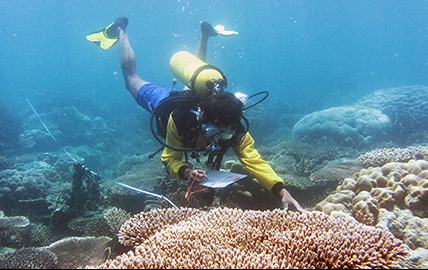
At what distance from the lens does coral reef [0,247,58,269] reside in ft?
6.88

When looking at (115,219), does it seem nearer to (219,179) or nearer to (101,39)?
(219,179)

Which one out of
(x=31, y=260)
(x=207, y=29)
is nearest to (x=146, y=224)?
(x=31, y=260)

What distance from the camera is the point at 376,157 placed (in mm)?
5164

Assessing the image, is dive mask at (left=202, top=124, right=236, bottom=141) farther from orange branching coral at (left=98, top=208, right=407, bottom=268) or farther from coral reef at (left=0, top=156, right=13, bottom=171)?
coral reef at (left=0, top=156, right=13, bottom=171)

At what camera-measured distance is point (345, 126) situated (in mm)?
10523

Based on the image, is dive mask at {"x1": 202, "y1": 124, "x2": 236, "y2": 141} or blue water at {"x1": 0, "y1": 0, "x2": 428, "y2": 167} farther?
blue water at {"x1": 0, "y1": 0, "x2": 428, "y2": 167}

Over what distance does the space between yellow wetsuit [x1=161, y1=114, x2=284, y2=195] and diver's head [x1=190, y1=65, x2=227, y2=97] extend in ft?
2.44

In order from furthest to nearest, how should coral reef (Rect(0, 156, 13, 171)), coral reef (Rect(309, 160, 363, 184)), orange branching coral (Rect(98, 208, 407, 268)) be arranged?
coral reef (Rect(0, 156, 13, 171))
coral reef (Rect(309, 160, 363, 184))
orange branching coral (Rect(98, 208, 407, 268))

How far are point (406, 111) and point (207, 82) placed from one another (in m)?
14.0

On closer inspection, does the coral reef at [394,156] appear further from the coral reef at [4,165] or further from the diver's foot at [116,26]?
the coral reef at [4,165]

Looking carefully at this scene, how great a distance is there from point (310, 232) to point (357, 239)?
0.39 meters

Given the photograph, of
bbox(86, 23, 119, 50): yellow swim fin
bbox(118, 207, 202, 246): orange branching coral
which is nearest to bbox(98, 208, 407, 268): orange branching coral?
bbox(118, 207, 202, 246): orange branching coral

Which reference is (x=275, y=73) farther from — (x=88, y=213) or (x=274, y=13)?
(x=88, y=213)

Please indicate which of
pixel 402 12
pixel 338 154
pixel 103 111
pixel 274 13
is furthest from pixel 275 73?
pixel 338 154
